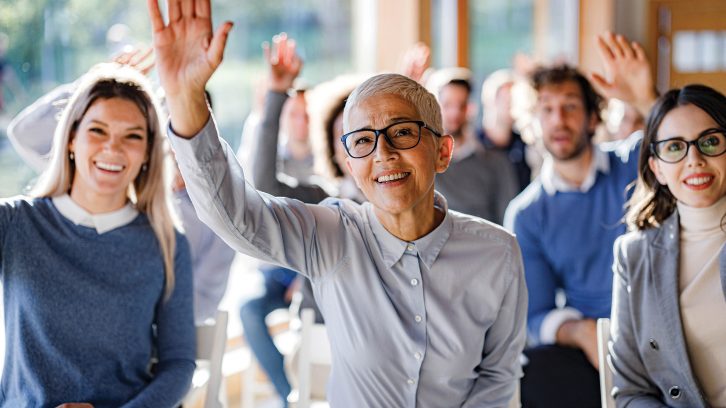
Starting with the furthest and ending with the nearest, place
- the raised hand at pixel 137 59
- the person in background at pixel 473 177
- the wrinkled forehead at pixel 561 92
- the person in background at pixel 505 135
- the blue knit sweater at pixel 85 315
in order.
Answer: the person in background at pixel 505 135 → the person in background at pixel 473 177 → the wrinkled forehead at pixel 561 92 → the raised hand at pixel 137 59 → the blue knit sweater at pixel 85 315

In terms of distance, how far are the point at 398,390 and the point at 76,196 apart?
94cm

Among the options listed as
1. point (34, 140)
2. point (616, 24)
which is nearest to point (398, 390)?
point (34, 140)

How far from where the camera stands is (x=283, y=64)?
9.16 feet

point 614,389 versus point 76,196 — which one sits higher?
point 76,196

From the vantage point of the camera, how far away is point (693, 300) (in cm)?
202

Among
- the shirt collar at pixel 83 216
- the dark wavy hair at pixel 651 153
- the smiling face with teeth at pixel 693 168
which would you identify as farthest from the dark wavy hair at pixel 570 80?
the shirt collar at pixel 83 216

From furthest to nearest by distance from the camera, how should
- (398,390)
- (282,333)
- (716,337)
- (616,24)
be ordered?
1. (616,24)
2. (282,333)
3. (716,337)
4. (398,390)

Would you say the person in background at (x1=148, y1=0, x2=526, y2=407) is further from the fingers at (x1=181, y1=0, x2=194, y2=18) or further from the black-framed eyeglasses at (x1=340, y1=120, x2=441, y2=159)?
the fingers at (x1=181, y1=0, x2=194, y2=18)

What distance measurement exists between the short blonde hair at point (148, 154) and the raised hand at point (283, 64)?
0.64m

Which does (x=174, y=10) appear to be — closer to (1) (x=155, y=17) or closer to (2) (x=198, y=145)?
(1) (x=155, y=17)

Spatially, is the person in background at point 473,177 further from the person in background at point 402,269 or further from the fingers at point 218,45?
the fingers at point 218,45

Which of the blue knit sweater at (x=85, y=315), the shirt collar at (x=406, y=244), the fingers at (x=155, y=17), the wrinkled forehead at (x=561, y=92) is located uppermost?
the fingers at (x=155, y=17)

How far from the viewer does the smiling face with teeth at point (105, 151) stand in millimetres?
2080

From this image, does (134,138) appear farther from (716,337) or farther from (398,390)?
(716,337)
